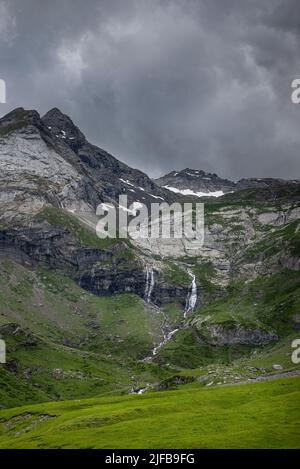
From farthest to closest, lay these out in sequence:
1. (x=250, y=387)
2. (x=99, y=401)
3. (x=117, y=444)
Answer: (x=99, y=401) < (x=250, y=387) < (x=117, y=444)

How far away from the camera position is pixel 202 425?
89688 mm

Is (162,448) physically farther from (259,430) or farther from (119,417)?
(119,417)

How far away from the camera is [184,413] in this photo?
104312mm

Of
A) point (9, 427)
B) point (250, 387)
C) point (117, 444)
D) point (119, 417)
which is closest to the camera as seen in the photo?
point (117, 444)

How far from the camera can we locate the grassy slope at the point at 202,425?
251ft

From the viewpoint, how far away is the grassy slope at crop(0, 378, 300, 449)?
76625 mm

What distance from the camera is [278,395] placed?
113 m

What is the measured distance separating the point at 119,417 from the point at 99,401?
76.5 m
